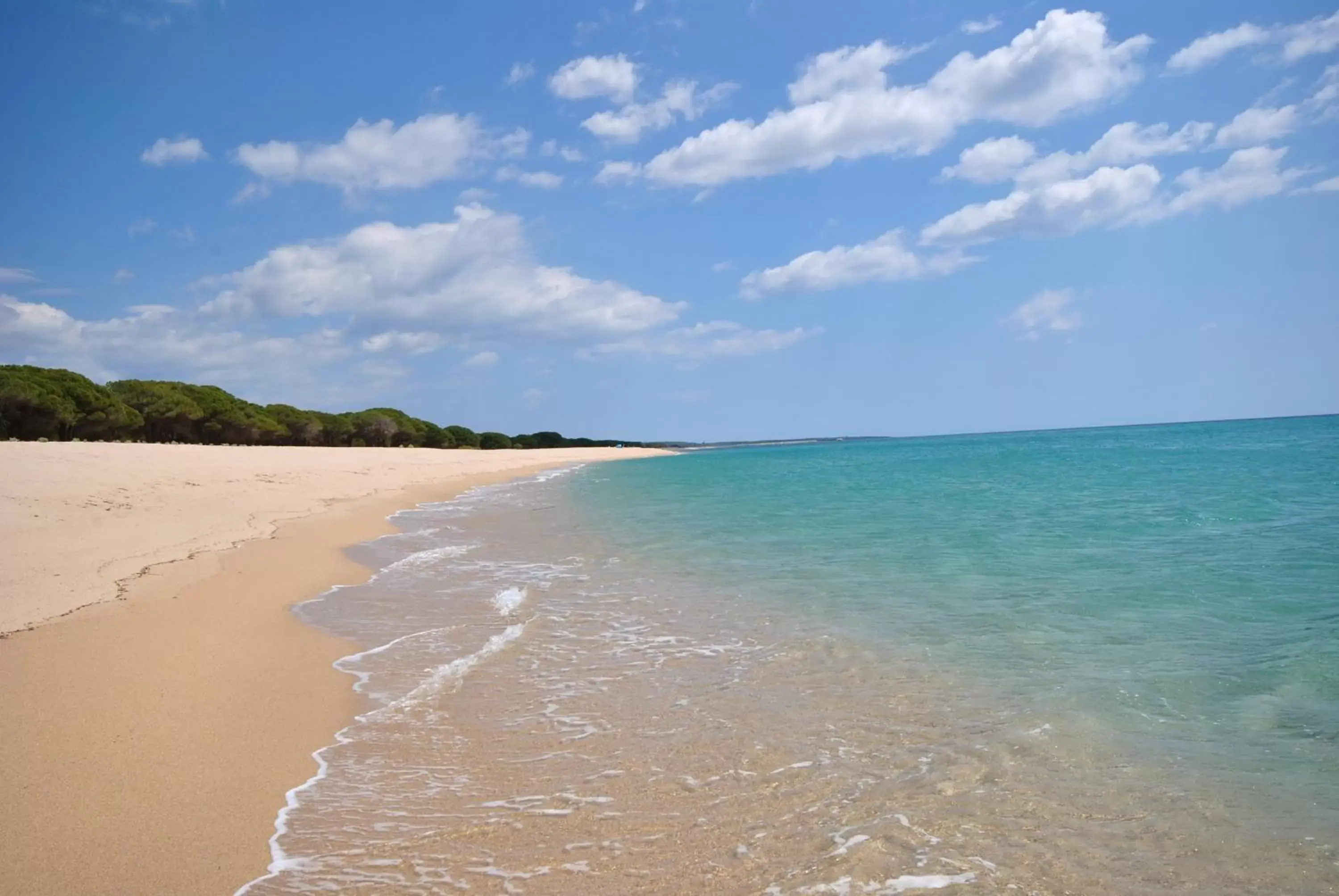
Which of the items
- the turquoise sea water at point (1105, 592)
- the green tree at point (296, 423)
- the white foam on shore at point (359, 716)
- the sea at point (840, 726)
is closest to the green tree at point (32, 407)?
the green tree at point (296, 423)

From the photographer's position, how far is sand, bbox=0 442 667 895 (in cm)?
365

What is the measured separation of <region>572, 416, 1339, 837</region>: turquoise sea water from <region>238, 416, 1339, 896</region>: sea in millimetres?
44

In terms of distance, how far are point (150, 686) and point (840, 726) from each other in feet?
16.0

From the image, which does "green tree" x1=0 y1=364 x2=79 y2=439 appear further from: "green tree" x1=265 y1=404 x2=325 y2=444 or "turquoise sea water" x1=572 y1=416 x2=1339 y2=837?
"turquoise sea water" x1=572 y1=416 x2=1339 y2=837

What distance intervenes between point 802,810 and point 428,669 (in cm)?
384

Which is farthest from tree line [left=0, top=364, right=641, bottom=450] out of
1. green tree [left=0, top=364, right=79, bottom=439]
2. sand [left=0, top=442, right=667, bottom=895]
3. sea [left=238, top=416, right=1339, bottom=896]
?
sea [left=238, top=416, right=1339, bottom=896]

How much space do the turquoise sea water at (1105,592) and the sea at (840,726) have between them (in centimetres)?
4

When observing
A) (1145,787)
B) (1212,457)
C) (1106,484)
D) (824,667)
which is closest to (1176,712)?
(1145,787)

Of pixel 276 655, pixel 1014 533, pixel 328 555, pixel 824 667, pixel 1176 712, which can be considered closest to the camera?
pixel 1176 712

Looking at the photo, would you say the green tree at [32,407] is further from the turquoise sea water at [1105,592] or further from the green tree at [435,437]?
the green tree at [435,437]

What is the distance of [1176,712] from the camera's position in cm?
534

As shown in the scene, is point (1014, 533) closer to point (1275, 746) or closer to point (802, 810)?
point (1275, 746)

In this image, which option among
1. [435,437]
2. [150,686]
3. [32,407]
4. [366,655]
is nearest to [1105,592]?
[366,655]

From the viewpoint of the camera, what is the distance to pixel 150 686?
584cm
